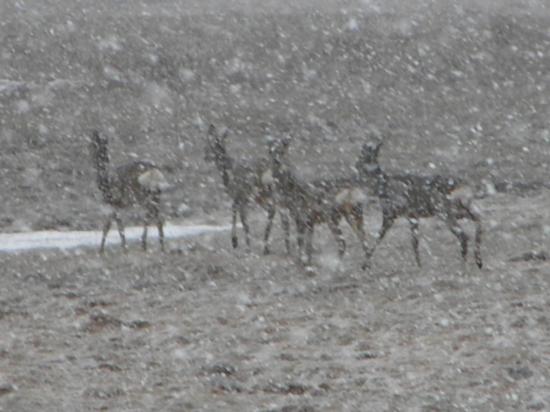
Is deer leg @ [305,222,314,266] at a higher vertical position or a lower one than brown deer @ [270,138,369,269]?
lower

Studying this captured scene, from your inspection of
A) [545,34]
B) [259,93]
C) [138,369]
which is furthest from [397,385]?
[545,34]

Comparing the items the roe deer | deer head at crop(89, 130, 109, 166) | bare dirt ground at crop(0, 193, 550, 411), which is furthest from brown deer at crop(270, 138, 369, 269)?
deer head at crop(89, 130, 109, 166)

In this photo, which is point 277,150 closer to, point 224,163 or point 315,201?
point 315,201

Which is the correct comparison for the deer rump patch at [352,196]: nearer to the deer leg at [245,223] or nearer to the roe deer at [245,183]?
the roe deer at [245,183]

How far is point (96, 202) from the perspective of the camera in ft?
84.2

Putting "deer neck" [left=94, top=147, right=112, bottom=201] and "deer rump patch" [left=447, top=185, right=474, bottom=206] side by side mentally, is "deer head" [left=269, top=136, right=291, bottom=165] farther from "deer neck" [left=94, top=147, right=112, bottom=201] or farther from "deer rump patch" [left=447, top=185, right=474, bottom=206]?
"deer neck" [left=94, top=147, right=112, bottom=201]

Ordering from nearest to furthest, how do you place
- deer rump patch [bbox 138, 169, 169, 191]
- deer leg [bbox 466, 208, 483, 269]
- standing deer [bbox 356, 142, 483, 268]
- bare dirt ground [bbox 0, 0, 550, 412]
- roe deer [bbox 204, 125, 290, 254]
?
bare dirt ground [bbox 0, 0, 550, 412]
deer leg [bbox 466, 208, 483, 269]
standing deer [bbox 356, 142, 483, 268]
deer rump patch [bbox 138, 169, 169, 191]
roe deer [bbox 204, 125, 290, 254]

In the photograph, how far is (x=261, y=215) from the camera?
78.8 feet

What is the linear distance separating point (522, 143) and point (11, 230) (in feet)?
40.8

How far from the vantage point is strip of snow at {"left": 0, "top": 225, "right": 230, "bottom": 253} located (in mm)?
20108

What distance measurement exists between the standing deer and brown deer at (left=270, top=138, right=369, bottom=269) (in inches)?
11.6

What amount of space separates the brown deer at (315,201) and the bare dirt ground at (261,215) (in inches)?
16.0

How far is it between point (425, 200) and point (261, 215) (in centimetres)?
833

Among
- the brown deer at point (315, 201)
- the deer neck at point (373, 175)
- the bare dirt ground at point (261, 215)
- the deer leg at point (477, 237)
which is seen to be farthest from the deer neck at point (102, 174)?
the deer leg at point (477, 237)
